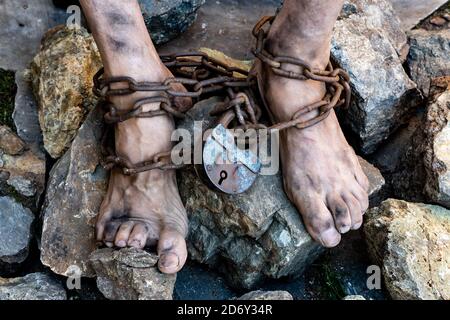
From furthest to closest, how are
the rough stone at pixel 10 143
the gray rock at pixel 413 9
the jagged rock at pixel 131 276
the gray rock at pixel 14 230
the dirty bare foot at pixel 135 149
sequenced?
the gray rock at pixel 413 9 < the rough stone at pixel 10 143 < the gray rock at pixel 14 230 < the dirty bare foot at pixel 135 149 < the jagged rock at pixel 131 276

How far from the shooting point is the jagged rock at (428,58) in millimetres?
2627

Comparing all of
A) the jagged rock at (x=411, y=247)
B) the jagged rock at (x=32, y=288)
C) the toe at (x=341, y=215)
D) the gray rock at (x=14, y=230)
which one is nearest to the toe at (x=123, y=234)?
the jagged rock at (x=32, y=288)

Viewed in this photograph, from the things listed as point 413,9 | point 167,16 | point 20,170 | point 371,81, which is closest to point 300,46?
point 371,81

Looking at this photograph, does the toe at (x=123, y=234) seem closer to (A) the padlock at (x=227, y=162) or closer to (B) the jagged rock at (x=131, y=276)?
(B) the jagged rock at (x=131, y=276)

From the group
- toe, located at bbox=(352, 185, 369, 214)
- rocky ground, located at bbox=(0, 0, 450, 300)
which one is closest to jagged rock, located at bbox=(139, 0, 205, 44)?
rocky ground, located at bbox=(0, 0, 450, 300)

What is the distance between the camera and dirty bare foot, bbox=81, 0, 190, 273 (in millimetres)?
1919

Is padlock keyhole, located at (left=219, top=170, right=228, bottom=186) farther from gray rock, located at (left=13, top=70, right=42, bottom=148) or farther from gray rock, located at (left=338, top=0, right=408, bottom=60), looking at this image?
gray rock, located at (left=338, top=0, right=408, bottom=60)

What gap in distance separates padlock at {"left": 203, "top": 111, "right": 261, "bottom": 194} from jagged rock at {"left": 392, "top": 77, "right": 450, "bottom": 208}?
571 mm

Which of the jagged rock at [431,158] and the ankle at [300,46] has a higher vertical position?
the ankle at [300,46]

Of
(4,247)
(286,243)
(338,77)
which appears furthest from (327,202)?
(4,247)

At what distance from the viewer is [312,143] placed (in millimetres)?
1993

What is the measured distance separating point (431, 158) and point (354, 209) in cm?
35

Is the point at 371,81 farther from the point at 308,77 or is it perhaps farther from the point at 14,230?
the point at 14,230

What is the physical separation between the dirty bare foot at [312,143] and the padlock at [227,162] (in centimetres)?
14
